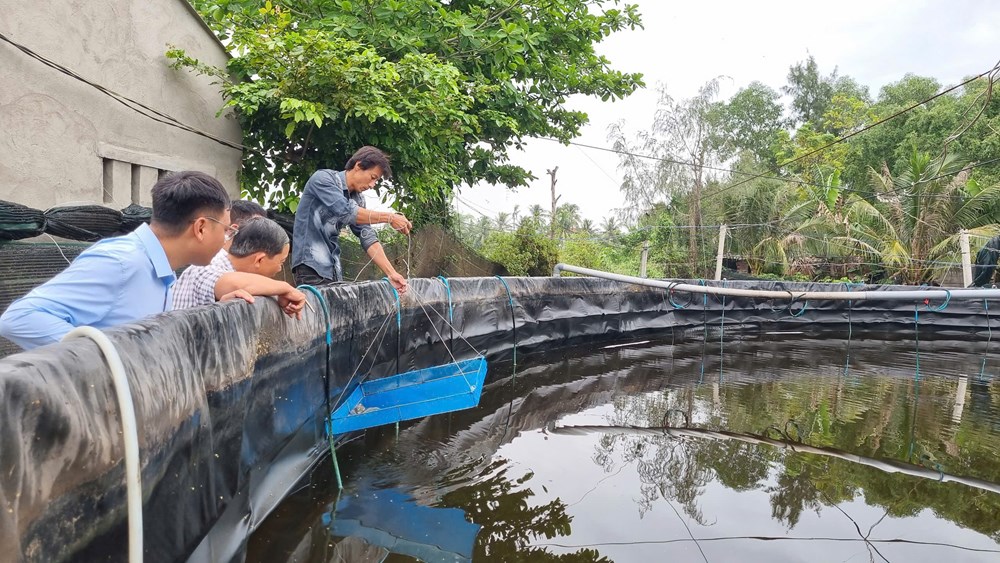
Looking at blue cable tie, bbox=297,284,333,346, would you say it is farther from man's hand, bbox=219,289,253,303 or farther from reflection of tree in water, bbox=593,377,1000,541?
reflection of tree in water, bbox=593,377,1000,541

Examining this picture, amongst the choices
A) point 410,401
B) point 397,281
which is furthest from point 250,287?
point 397,281

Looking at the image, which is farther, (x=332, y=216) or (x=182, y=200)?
(x=332, y=216)

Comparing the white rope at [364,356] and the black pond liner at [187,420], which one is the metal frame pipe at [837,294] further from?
the white rope at [364,356]

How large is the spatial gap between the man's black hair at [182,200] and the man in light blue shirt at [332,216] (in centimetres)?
192

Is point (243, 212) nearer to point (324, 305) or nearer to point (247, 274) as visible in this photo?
point (324, 305)

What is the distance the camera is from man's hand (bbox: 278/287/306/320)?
9.12 ft

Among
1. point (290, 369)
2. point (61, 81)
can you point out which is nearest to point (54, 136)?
point (61, 81)

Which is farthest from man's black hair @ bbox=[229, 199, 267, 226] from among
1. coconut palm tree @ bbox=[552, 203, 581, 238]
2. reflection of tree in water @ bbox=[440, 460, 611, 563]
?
coconut palm tree @ bbox=[552, 203, 581, 238]

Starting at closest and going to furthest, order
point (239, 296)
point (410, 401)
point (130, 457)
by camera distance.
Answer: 1. point (130, 457)
2. point (239, 296)
3. point (410, 401)

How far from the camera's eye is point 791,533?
2.83 metres

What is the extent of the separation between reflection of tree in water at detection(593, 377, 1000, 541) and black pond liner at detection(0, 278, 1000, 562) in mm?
1767

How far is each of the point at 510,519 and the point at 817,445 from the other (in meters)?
2.50

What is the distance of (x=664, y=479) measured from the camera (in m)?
3.47

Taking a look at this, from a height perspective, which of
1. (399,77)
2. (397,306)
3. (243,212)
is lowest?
(397,306)
